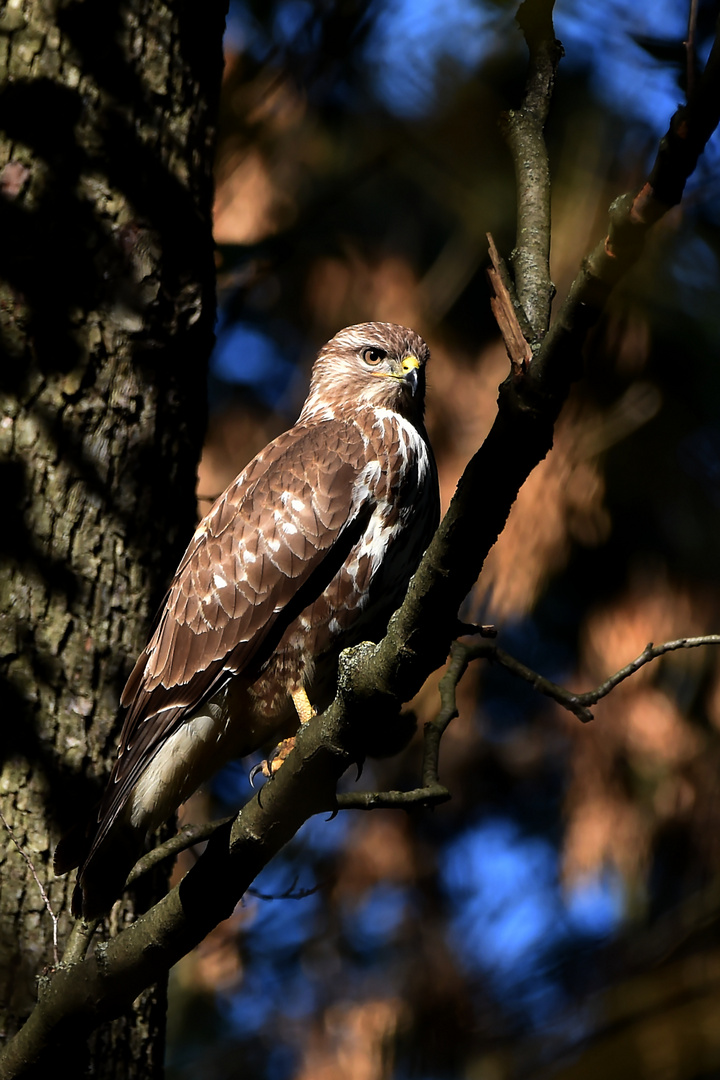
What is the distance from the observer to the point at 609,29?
347 centimetres

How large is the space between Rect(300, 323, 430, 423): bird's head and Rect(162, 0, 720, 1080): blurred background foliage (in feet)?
2.14

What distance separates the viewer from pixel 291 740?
3.19 metres

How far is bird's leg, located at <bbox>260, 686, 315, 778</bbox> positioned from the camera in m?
3.02

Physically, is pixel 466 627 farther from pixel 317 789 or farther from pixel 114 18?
pixel 114 18

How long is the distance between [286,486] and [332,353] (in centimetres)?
106

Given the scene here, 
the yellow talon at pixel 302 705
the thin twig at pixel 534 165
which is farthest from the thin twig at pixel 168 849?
the thin twig at pixel 534 165

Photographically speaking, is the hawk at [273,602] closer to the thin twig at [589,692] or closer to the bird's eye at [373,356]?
the thin twig at [589,692]

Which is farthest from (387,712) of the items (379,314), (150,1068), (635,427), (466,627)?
(379,314)

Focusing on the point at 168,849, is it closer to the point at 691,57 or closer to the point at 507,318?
the point at 507,318

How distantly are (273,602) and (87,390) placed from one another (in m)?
0.76

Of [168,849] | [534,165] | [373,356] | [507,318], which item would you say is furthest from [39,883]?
[373,356]

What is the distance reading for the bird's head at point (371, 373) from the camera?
3770 millimetres

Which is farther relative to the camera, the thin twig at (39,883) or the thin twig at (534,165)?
the thin twig at (39,883)

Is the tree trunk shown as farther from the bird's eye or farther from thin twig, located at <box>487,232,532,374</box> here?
thin twig, located at <box>487,232,532,374</box>
